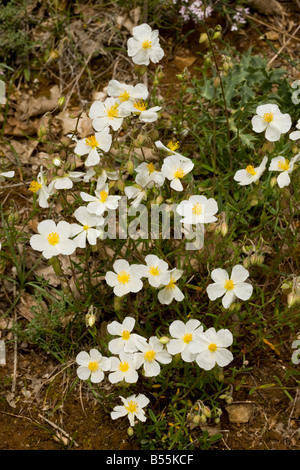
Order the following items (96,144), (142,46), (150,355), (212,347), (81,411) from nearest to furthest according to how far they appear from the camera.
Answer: (212,347) → (150,355) → (96,144) → (142,46) → (81,411)

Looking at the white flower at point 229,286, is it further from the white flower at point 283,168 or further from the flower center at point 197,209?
the white flower at point 283,168

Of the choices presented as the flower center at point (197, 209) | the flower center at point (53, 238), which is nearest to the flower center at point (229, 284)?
the flower center at point (197, 209)

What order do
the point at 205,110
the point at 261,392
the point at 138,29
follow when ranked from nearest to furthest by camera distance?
the point at 138,29 → the point at 261,392 → the point at 205,110

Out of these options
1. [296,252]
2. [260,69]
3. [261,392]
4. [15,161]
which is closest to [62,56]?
[15,161]

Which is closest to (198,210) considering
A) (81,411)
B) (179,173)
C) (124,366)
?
(179,173)

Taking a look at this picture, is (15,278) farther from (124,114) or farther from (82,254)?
(124,114)

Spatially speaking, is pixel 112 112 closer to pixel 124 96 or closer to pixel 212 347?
pixel 124 96
